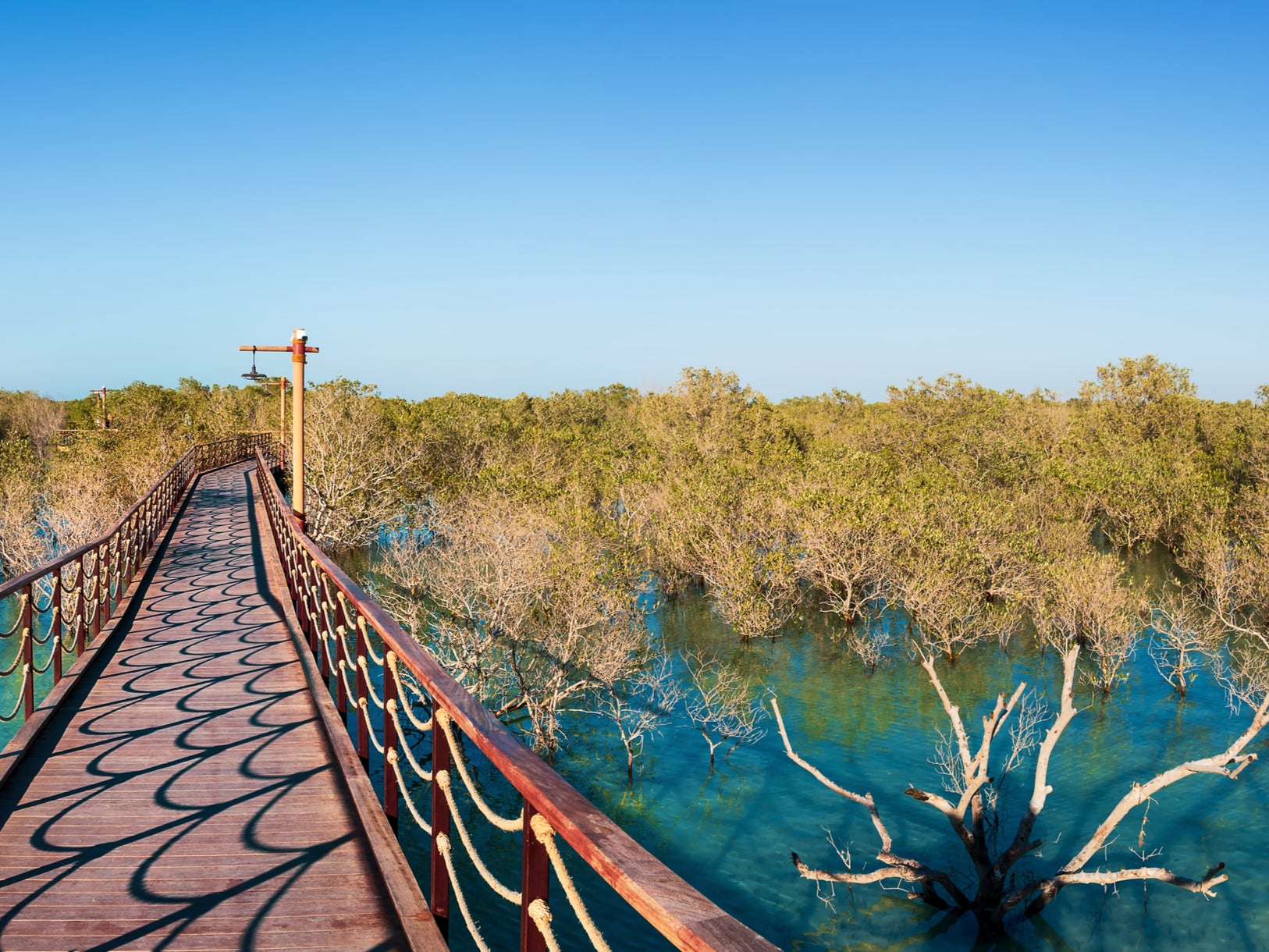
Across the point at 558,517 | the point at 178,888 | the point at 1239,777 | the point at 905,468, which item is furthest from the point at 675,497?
the point at 178,888

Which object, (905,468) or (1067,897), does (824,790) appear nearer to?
(1067,897)

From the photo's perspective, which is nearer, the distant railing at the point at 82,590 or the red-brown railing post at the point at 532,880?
the red-brown railing post at the point at 532,880

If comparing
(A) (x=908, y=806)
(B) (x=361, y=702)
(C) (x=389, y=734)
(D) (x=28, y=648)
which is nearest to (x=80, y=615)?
(D) (x=28, y=648)

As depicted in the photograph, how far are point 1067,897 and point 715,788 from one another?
6.60 m

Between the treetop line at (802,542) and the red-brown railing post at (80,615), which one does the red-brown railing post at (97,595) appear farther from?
the treetop line at (802,542)

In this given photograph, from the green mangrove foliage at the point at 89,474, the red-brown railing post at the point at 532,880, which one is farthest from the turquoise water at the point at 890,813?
the green mangrove foliage at the point at 89,474

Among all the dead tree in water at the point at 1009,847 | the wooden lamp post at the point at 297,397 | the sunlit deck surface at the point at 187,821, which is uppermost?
the wooden lamp post at the point at 297,397

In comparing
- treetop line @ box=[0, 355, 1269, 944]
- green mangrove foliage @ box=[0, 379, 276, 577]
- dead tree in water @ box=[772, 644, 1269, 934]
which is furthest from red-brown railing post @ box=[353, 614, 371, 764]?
green mangrove foliage @ box=[0, 379, 276, 577]

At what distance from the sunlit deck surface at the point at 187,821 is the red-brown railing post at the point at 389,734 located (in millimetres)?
192

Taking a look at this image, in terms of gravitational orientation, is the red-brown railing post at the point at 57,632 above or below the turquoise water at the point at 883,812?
above

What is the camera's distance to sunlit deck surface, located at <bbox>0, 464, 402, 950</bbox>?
3.33 meters

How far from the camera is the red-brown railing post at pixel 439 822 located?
2900mm

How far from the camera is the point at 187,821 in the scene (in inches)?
170

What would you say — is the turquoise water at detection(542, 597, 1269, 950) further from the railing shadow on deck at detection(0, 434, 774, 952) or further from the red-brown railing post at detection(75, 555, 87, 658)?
the red-brown railing post at detection(75, 555, 87, 658)
